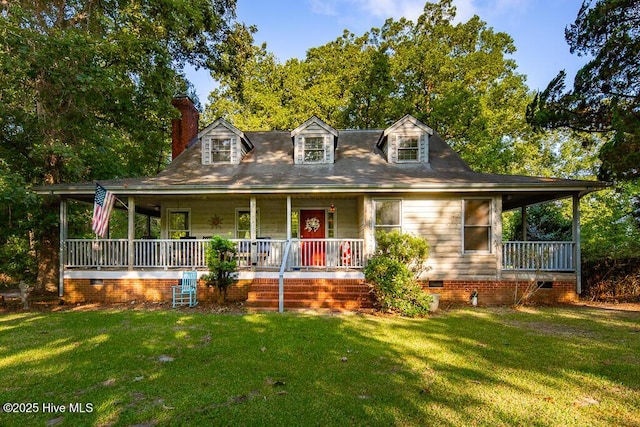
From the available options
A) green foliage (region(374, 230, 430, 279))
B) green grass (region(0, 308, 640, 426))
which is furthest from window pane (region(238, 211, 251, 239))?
green foliage (region(374, 230, 430, 279))

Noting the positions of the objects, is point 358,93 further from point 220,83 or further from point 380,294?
point 380,294

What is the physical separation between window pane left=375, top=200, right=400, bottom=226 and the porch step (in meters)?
2.21

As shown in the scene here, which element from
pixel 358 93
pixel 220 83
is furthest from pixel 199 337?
pixel 220 83

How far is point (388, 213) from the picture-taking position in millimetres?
10500

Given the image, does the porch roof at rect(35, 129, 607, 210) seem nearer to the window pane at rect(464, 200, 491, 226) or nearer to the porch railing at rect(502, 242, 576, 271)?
the window pane at rect(464, 200, 491, 226)

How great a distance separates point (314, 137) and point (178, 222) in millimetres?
6027

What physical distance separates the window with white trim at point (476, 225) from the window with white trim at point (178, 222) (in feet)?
31.4

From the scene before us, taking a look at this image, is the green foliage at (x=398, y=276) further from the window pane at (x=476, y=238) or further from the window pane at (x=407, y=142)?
the window pane at (x=407, y=142)

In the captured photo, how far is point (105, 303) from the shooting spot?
31.7ft

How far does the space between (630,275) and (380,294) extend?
7567mm

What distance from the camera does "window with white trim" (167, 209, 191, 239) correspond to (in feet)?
40.7

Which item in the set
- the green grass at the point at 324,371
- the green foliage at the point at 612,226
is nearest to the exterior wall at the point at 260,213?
the green grass at the point at 324,371

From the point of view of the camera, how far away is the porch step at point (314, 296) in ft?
28.7

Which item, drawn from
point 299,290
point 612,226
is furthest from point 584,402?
point 612,226
